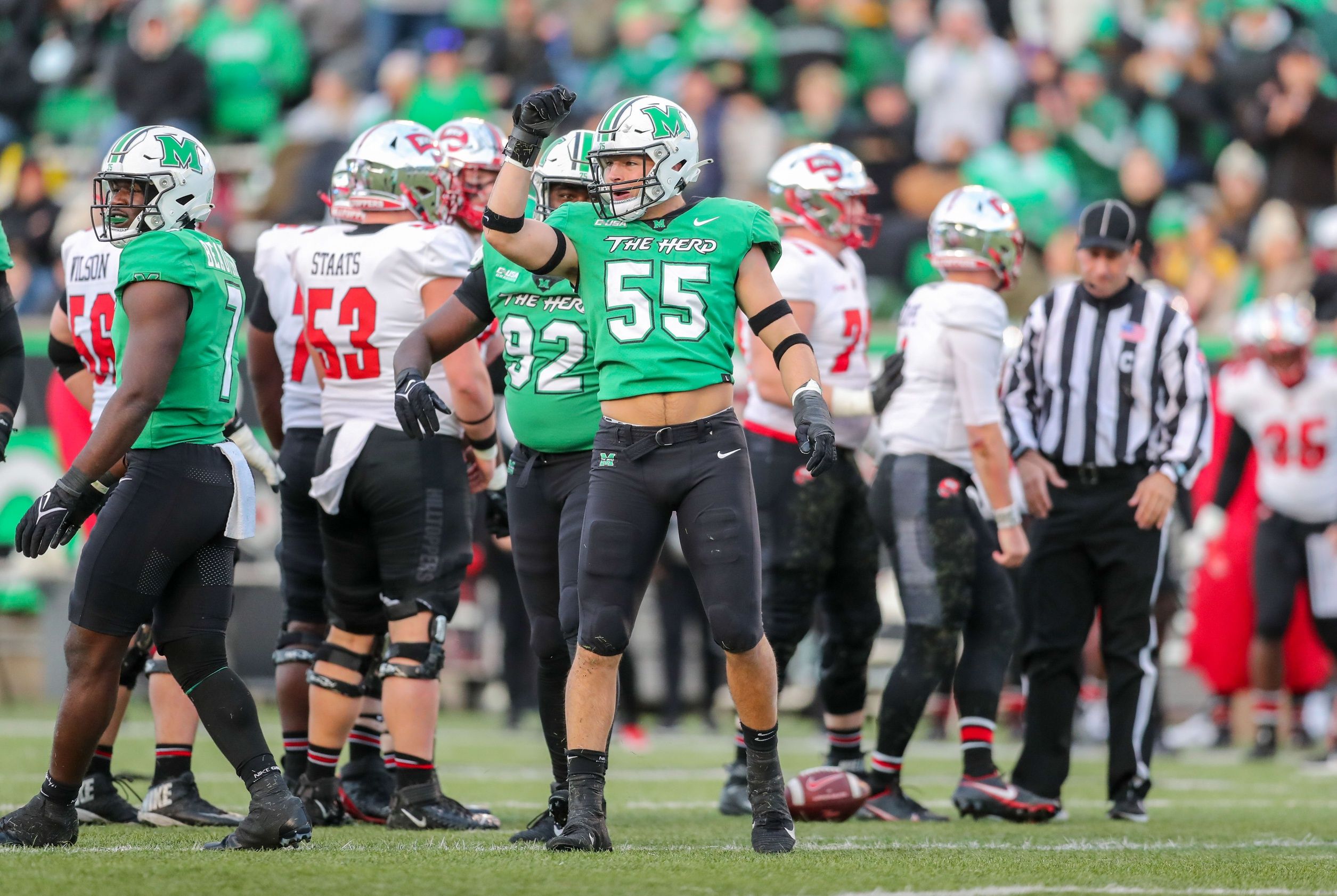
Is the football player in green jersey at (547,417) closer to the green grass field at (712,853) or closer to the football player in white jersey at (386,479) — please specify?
the football player in white jersey at (386,479)

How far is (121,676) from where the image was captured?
6.36m

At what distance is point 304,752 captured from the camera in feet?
23.0

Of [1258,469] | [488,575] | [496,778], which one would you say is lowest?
[496,778]

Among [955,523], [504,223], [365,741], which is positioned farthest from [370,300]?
[955,523]

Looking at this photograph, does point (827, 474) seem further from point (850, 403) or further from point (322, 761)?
point (322, 761)

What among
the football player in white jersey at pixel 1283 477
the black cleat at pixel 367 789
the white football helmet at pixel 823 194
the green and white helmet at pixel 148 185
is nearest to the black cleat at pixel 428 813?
the black cleat at pixel 367 789

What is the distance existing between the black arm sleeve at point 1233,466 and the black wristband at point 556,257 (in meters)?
6.45

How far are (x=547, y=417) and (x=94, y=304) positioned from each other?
1466mm

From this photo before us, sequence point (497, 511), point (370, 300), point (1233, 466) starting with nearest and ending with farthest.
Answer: point (370, 300) → point (497, 511) → point (1233, 466)

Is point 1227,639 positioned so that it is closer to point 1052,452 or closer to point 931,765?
point 931,765

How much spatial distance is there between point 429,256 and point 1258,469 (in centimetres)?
617

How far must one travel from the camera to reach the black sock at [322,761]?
6.59 m

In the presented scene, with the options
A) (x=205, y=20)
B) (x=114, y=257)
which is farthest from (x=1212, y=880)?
(x=205, y=20)

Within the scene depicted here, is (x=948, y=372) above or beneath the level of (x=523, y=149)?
beneath
